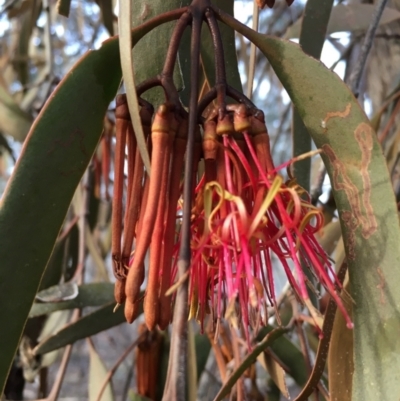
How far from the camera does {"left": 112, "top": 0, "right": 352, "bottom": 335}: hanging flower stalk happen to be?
306 mm

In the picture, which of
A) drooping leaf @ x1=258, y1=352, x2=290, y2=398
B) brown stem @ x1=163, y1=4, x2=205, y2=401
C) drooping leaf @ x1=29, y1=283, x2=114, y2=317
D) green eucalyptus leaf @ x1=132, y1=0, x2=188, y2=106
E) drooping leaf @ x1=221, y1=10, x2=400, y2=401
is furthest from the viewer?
drooping leaf @ x1=29, y1=283, x2=114, y2=317

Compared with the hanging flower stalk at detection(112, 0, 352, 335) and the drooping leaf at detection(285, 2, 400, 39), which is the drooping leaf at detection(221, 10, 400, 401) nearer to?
the hanging flower stalk at detection(112, 0, 352, 335)

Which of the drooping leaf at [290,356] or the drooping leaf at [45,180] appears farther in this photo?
the drooping leaf at [290,356]

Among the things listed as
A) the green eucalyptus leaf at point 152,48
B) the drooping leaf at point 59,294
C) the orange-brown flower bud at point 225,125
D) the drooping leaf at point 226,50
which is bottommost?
the drooping leaf at point 59,294

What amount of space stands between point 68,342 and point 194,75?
19.3 inches

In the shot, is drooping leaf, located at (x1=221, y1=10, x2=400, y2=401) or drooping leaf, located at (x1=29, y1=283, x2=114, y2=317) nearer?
drooping leaf, located at (x1=221, y1=10, x2=400, y2=401)

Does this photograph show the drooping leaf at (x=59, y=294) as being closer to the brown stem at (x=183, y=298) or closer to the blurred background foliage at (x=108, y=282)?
the blurred background foliage at (x=108, y=282)

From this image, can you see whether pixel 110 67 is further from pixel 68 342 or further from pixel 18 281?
pixel 68 342

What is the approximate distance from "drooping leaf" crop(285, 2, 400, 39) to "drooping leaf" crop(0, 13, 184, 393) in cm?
48

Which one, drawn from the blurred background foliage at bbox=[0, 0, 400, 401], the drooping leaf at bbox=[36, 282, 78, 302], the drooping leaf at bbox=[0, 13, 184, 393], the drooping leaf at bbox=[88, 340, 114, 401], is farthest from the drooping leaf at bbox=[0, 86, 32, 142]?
the drooping leaf at bbox=[0, 13, 184, 393]

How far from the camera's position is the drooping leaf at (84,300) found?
740mm

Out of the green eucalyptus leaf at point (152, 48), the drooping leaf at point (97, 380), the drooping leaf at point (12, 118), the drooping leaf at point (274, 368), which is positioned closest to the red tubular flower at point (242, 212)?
the green eucalyptus leaf at point (152, 48)

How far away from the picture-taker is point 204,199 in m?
0.32

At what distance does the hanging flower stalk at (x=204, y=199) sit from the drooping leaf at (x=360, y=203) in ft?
0.09
